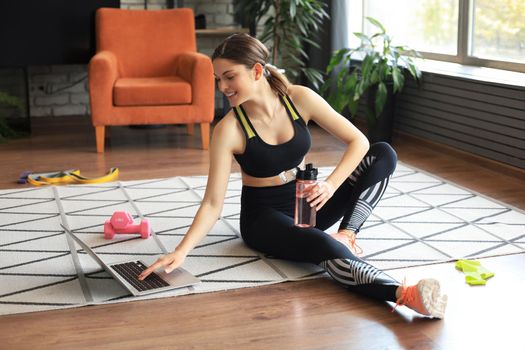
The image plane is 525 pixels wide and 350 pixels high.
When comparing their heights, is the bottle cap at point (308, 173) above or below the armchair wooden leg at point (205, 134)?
above

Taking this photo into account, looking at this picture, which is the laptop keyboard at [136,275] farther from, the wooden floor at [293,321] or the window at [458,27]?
the window at [458,27]

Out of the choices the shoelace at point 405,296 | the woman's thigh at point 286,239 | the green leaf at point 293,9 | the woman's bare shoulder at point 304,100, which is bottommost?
the shoelace at point 405,296

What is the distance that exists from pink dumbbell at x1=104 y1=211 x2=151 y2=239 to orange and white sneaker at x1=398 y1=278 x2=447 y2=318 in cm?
119

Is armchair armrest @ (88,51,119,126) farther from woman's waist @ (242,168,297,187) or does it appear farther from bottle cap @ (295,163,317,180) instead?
bottle cap @ (295,163,317,180)

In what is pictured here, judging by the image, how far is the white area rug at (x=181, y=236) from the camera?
2.58m

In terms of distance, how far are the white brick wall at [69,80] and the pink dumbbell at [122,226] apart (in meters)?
3.61

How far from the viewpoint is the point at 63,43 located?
574 cm

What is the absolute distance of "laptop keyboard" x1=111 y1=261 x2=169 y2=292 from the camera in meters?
2.48

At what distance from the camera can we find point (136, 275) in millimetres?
2543

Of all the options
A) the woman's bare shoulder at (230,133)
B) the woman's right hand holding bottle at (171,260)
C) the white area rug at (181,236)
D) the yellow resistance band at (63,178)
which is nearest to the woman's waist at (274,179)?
the woman's bare shoulder at (230,133)

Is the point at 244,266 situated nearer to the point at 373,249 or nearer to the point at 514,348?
the point at 373,249

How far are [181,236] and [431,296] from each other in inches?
47.9

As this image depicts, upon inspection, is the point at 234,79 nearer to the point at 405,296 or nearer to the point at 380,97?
the point at 405,296

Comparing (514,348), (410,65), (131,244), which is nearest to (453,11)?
(410,65)
